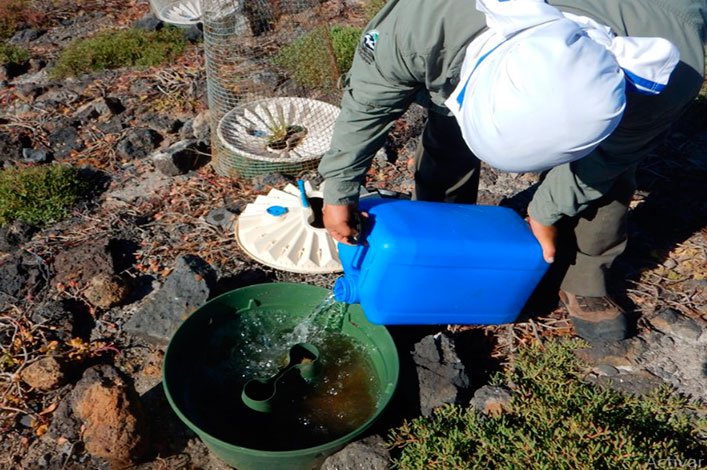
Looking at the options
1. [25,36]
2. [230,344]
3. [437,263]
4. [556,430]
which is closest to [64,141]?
[25,36]

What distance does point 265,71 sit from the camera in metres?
4.23

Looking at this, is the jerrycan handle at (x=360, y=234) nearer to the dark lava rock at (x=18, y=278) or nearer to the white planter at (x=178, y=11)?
the dark lava rock at (x=18, y=278)

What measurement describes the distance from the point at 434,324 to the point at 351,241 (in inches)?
20.4

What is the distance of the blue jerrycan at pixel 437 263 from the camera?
2232 mm

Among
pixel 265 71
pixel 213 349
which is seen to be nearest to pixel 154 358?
pixel 213 349

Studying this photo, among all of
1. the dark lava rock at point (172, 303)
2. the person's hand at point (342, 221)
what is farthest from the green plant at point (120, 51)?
the person's hand at point (342, 221)

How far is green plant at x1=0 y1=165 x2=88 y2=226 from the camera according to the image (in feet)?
11.0

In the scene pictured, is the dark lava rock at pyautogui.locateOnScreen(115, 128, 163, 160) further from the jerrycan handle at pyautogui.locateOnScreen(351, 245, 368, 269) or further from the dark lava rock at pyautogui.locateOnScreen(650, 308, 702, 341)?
the dark lava rock at pyautogui.locateOnScreen(650, 308, 702, 341)

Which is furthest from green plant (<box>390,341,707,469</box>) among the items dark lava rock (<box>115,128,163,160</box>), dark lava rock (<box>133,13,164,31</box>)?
dark lava rock (<box>133,13,164,31</box>)

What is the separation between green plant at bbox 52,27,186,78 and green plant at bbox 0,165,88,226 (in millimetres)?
1537

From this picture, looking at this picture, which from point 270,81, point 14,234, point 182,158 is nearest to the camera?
point 14,234

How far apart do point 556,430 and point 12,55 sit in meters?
4.86

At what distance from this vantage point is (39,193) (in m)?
3.44

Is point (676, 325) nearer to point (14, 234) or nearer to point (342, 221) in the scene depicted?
point (342, 221)
